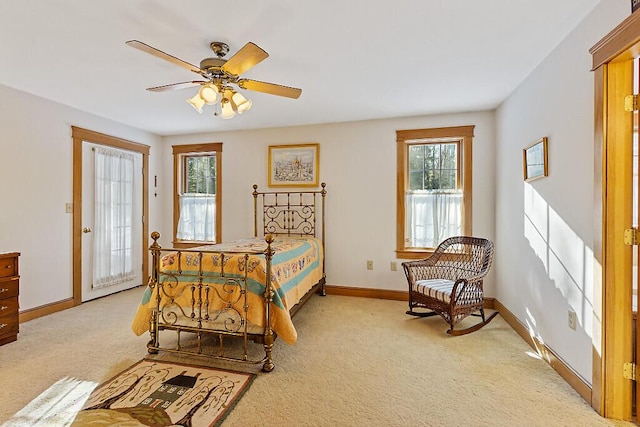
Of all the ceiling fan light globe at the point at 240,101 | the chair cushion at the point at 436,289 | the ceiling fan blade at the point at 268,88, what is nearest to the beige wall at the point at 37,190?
the ceiling fan light globe at the point at 240,101

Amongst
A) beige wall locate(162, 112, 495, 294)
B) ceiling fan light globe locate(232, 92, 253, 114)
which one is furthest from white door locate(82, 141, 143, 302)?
ceiling fan light globe locate(232, 92, 253, 114)

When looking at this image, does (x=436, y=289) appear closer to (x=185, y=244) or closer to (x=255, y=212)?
(x=255, y=212)

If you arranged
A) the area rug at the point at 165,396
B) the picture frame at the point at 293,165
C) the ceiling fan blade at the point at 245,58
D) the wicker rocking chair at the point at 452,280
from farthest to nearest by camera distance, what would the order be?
the picture frame at the point at 293,165
the wicker rocking chair at the point at 452,280
the ceiling fan blade at the point at 245,58
the area rug at the point at 165,396

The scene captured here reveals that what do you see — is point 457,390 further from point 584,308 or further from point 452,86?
point 452,86

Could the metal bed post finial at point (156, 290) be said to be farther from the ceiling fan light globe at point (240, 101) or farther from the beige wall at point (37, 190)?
the beige wall at point (37, 190)

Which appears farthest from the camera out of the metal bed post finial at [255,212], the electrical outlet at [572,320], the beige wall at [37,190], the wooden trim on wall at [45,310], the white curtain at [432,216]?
the metal bed post finial at [255,212]

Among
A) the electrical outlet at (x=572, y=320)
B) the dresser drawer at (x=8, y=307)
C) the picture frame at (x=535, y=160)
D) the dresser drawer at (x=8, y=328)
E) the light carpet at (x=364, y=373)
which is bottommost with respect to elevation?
the light carpet at (x=364, y=373)

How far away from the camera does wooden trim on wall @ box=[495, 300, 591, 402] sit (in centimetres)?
204

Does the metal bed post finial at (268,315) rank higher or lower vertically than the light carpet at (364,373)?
higher

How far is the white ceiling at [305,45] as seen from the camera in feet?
6.46

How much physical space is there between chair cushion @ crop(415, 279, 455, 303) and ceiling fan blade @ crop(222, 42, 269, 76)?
2627 millimetres

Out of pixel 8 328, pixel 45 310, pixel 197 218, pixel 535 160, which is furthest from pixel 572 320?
pixel 45 310

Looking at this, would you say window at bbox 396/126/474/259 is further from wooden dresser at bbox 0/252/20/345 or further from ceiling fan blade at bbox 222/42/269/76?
wooden dresser at bbox 0/252/20/345

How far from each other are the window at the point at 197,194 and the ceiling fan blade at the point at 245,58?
2.98 meters
